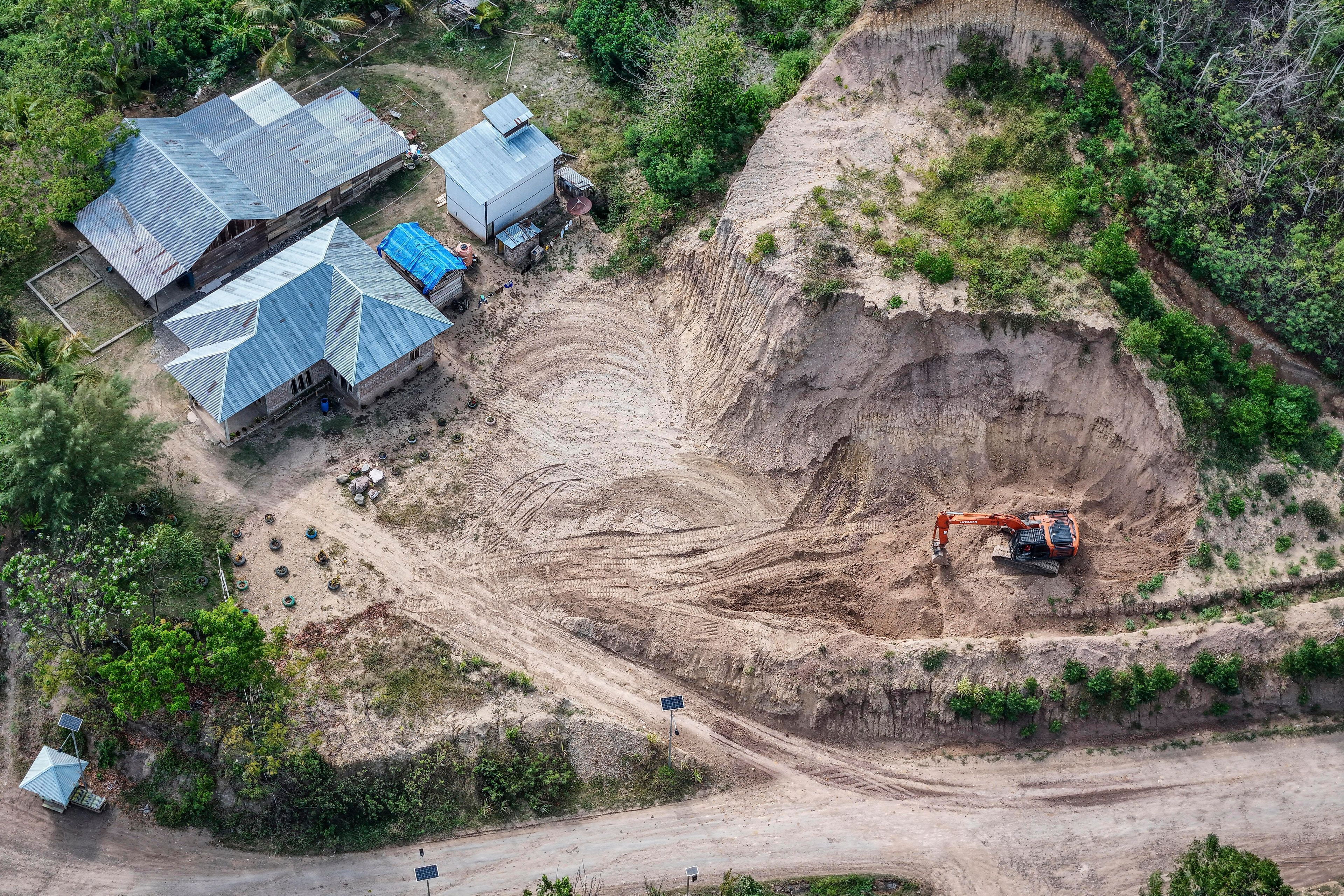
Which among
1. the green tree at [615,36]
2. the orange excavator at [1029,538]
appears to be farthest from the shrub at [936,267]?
the green tree at [615,36]

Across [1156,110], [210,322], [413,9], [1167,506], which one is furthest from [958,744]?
[413,9]

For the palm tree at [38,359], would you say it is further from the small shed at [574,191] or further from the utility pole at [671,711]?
the utility pole at [671,711]

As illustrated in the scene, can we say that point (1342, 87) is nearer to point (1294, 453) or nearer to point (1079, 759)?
point (1294, 453)

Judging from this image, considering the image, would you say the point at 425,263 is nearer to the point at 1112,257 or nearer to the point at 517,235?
the point at 517,235

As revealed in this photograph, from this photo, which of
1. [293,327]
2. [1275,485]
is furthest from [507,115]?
[1275,485]

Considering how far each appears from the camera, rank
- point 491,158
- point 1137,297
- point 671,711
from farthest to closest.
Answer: point 491,158, point 1137,297, point 671,711

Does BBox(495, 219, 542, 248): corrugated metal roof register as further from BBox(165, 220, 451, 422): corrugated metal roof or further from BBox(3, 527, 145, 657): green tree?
BBox(3, 527, 145, 657): green tree

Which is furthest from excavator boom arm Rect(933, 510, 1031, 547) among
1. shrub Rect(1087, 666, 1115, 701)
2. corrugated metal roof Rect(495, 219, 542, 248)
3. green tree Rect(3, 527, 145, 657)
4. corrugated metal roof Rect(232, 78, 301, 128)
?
corrugated metal roof Rect(232, 78, 301, 128)
